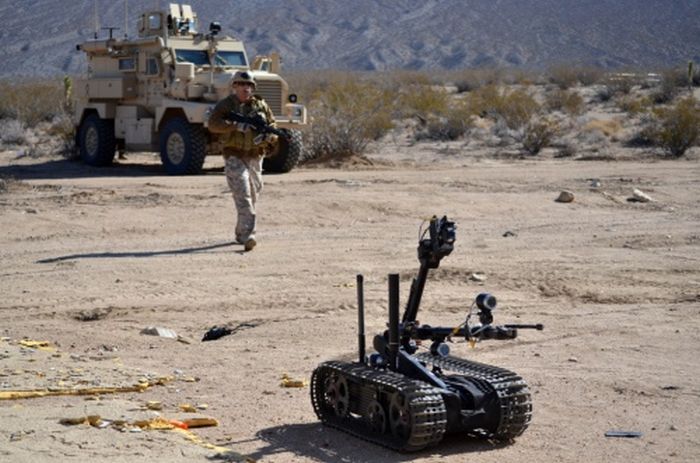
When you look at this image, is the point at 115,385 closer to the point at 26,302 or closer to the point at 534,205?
the point at 26,302

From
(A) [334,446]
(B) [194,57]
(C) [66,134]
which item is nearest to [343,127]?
(B) [194,57]

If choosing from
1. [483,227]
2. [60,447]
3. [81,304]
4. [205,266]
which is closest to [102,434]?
[60,447]

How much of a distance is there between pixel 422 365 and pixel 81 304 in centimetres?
469

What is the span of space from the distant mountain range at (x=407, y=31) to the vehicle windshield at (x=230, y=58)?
54891 millimetres

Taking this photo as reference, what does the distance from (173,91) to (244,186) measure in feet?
28.8

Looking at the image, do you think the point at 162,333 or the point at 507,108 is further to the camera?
the point at 507,108

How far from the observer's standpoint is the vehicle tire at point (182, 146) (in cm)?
2131

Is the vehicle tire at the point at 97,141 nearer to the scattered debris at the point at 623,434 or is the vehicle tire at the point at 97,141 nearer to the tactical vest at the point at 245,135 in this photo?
the tactical vest at the point at 245,135

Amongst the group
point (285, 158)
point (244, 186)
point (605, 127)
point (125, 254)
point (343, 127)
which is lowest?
point (125, 254)

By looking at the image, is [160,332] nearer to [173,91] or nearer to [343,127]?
[173,91]

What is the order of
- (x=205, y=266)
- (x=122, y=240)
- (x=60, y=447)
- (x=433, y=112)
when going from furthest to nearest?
(x=433, y=112) → (x=122, y=240) → (x=205, y=266) → (x=60, y=447)

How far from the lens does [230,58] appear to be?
22734 millimetres

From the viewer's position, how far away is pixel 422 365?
6965 mm

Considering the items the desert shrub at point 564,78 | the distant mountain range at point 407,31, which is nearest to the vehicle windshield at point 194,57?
the desert shrub at point 564,78
